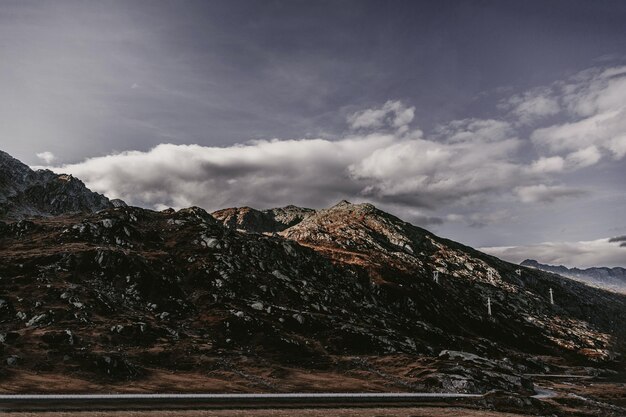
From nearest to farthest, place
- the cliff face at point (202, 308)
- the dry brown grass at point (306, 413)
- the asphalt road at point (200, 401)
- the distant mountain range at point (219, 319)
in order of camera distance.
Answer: the dry brown grass at point (306, 413) → the asphalt road at point (200, 401) → the distant mountain range at point (219, 319) → the cliff face at point (202, 308)

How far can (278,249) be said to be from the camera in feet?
581

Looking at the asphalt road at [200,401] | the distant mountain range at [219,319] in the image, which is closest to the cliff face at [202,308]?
the distant mountain range at [219,319]

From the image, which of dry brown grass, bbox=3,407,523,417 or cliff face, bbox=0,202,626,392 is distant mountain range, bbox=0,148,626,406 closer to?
cliff face, bbox=0,202,626,392

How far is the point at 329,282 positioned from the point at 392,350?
58.5 metres

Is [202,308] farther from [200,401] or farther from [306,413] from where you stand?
[306,413]

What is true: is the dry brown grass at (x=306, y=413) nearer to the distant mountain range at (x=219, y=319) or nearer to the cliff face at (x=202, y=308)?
the distant mountain range at (x=219, y=319)

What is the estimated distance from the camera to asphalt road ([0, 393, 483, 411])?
45.6 m

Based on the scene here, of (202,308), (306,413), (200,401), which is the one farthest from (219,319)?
(306,413)

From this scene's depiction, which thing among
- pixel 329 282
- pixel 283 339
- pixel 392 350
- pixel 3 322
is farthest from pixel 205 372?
pixel 329 282

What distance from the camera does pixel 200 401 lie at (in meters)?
53.2

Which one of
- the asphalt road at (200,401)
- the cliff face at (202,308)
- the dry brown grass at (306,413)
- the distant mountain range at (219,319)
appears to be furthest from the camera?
the cliff face at (202,308)

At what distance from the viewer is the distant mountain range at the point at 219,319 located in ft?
256

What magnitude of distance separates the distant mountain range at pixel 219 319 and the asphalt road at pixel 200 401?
10.2 meters

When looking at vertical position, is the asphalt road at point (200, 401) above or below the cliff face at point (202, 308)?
below
